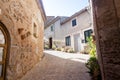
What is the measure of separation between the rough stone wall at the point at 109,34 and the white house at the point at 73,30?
9.67 m

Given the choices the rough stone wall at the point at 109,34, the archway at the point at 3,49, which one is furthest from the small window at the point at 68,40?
the rough stone wall at the point at 109,34

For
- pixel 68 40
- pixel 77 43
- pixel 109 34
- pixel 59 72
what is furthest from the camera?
pixel 68 40

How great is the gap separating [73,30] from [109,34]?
12952 millimetres

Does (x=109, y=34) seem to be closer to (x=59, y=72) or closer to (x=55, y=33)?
(x=59, y=72)

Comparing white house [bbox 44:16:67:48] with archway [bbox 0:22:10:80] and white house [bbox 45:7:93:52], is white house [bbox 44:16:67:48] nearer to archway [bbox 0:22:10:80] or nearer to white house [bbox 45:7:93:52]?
white house [bbox 45:7:93:52]

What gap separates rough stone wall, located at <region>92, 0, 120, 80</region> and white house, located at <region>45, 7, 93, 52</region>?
9.67 m

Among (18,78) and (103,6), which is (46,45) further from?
(103,6)

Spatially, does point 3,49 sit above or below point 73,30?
below

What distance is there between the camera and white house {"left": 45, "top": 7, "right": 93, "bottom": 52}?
1329 centimetres

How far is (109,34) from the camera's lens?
8.71 feet

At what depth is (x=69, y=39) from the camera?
16.4 metres

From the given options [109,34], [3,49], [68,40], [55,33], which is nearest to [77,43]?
[68,40]

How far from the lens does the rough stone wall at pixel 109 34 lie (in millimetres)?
2490

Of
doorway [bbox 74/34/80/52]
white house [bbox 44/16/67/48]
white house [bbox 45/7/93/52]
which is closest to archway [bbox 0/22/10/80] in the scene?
white house [bbox 45/7/93/52]
